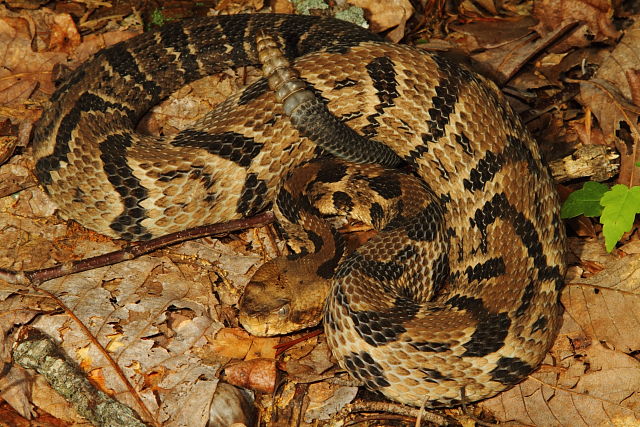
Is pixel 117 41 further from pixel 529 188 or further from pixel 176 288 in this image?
pixel 529 188

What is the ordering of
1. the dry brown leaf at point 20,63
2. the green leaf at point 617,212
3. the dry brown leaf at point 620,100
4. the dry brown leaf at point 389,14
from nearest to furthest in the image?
the green leaf at point 617,212 → the dry brown leaf at point 620,100 → the dry brown leaf at point 20,63 → the dry brown leaf at point 389,14

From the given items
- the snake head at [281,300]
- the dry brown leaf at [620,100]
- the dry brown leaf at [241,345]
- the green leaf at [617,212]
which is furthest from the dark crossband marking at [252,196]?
the dry brown leaf at [620,100]

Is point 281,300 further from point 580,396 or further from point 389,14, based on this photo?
point 389,14

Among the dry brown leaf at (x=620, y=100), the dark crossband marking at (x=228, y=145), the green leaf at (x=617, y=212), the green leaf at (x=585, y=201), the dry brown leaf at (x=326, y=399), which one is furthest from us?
the dry brown leaf at (x=620, y=100)

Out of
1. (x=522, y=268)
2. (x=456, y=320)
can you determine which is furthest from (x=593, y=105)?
(x=456, y=320)

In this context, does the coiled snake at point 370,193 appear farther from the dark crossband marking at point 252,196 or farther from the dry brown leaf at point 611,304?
the dry brown leaf at point 611,304

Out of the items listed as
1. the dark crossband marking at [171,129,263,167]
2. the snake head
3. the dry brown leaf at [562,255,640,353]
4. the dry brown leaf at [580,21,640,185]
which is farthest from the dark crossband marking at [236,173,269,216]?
the dry brown leaf at [580,21,640,185]

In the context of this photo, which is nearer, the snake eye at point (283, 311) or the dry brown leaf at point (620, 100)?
the snake eye at point (283, 311)
